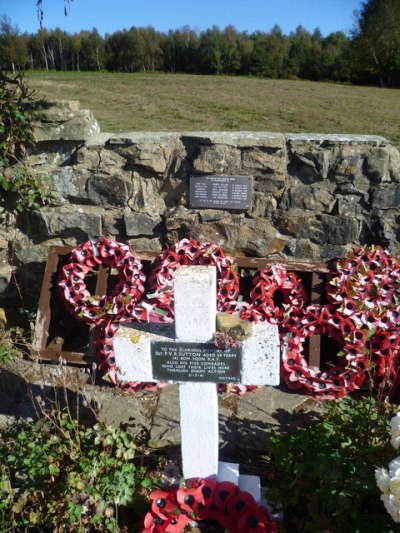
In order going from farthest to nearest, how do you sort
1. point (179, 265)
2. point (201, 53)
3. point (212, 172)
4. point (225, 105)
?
point (201, 53) < point (225, 105) < point (212, 172) < point (179, 265)

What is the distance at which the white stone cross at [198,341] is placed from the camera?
209 centimetres

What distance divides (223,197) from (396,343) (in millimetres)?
1591

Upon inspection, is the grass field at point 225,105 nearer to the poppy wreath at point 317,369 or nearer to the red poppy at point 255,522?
the poppy wreath at point 317,369

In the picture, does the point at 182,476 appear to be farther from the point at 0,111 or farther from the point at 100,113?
the point at 100,113

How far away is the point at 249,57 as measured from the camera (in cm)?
1689

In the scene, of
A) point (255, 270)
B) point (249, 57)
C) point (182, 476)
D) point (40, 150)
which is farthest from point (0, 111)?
point (249, 57)

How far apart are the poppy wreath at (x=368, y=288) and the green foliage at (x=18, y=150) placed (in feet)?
7.44

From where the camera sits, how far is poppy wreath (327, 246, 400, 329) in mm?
3379

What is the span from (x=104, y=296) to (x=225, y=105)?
19.3 ft

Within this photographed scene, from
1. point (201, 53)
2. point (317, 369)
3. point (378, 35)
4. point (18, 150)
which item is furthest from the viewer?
point (201, 53)

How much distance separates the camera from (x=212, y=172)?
375 centimetres

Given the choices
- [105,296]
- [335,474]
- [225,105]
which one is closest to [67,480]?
[335,474]

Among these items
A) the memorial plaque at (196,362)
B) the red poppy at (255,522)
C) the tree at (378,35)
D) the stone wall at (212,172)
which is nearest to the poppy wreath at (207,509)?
the red poppy at (255,522)

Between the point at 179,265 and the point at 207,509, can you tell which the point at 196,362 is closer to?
the point at 207,509
